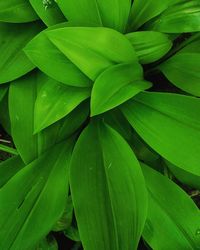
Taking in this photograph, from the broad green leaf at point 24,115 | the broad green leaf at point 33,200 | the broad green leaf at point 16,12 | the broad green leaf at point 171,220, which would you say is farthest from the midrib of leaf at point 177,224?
the broad green leaf at point 16,12

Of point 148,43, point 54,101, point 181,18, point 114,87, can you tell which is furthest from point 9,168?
point 181,18

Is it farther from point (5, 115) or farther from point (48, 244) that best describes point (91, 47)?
point (48, 244)

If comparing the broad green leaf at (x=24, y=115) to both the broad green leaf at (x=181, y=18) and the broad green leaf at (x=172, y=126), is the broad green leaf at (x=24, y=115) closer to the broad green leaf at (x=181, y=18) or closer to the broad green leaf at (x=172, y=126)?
the broad green leaf at (x=172, y=126)

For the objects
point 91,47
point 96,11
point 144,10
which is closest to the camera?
point 91,47

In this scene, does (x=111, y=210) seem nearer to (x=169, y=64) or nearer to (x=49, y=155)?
(x=49, y=155)

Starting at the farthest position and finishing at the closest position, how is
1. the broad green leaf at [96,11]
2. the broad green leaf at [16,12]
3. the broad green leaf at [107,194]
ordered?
the broad green leaf at [16,12] → the broad green leaf at [96,11] → the broad green leaf at [107,194]

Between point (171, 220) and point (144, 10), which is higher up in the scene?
point (144, 10)
